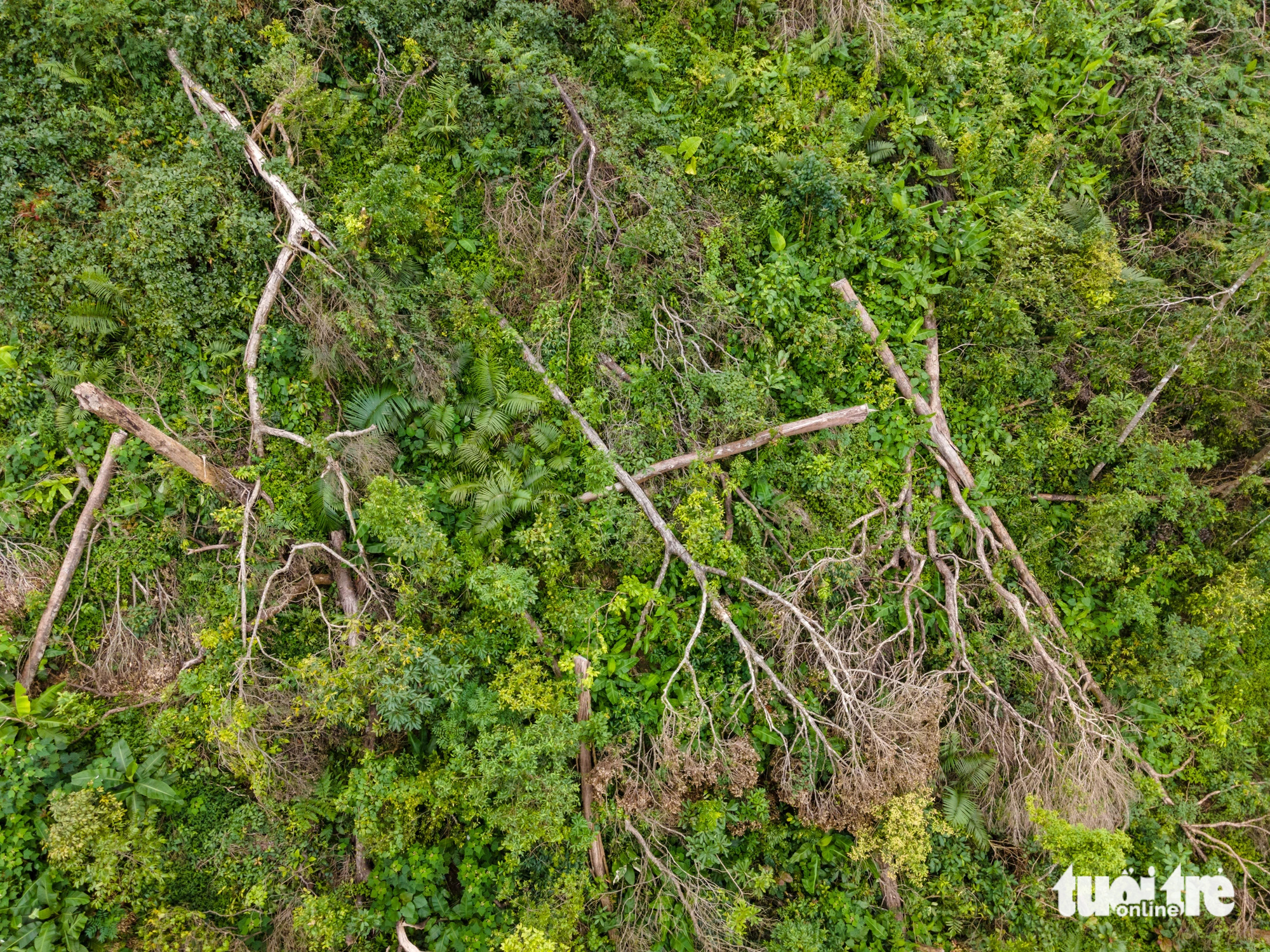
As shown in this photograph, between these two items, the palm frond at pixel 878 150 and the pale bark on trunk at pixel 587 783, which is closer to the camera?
the pale bark on trunk at pixel 587 783

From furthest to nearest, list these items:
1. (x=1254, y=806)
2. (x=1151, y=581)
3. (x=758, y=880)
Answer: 1. (x=1151, y=581)
2. (x=1254, y=806)
3. (x=758, y=880)

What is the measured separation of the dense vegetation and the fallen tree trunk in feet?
0.46

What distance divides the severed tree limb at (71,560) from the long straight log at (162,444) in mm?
499

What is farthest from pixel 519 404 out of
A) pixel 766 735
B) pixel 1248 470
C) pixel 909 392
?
pixel 1248 470

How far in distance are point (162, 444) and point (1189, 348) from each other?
467 inches

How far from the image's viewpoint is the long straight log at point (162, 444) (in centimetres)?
583

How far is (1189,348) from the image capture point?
24.4 feet

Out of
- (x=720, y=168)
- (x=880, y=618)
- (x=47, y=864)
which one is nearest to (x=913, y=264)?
(x=720, y=168)

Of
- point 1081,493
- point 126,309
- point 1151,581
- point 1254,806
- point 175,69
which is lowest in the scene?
point 1254,806

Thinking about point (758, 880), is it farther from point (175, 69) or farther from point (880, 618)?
point (175, 69)

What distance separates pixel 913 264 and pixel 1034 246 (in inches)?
56.2

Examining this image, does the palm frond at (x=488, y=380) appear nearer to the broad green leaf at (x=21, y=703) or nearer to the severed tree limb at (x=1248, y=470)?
the broad green leaf at (x=21, y=703)

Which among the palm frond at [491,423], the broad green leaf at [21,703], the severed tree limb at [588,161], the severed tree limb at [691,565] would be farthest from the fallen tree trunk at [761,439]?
the broad green leaf at [21,703]

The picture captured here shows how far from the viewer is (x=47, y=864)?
5672 millimetres
